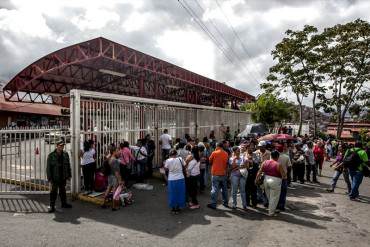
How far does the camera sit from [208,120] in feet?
66.5

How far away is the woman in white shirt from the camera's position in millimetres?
7969

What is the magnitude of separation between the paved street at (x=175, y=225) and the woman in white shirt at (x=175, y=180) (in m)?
0.35

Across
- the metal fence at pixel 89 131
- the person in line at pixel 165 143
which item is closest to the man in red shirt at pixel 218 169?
the metal fence at pixel 89 131

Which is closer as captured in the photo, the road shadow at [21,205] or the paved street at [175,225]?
the paved street at [175,225]

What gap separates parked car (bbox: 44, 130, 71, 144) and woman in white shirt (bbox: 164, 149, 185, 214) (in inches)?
122

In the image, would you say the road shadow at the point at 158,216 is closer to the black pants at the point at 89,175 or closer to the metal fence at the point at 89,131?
the black pants at the point at 89,175

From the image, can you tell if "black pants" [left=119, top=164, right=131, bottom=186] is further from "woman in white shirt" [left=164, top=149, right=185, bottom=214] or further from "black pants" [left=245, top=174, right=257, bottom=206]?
"black pants" [left=245, top=174, right=257, bottom=206]

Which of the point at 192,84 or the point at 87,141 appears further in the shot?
the point at 192,84

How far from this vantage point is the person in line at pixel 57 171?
795 centimetres

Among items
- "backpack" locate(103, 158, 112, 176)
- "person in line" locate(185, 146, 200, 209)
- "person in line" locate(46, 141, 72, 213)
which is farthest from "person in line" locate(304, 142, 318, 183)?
"person in line" locate(46, 141, 72, 213)

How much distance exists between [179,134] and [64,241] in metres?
10.0

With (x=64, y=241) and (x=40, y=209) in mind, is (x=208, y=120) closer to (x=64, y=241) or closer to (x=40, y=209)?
(x=40, y=209)

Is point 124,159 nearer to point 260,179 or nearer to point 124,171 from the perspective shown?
point 124,171

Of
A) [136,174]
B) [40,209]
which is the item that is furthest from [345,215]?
[40,209]
